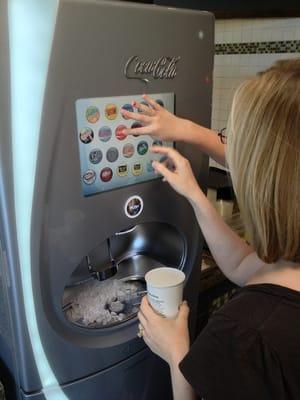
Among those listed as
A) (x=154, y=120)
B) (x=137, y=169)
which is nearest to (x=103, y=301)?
(x=137, y=169)

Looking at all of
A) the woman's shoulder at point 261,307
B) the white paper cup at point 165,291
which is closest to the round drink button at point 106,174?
the white paper cup at point 165,291

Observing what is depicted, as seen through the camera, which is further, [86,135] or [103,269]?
[103,269]

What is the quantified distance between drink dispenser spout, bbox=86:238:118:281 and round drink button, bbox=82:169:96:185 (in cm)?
21

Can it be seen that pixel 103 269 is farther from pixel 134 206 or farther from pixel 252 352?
pixel 252 352

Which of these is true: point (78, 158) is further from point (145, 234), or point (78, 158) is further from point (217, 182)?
point (217, 182)

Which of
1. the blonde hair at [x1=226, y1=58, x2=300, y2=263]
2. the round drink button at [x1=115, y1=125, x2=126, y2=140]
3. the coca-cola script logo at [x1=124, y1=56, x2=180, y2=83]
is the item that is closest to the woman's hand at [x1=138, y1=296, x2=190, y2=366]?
the blonde hair at [x1=226, y1=58, x2=300, y2=263]

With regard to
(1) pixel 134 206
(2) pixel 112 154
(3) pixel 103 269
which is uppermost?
(2) pixel 112 154

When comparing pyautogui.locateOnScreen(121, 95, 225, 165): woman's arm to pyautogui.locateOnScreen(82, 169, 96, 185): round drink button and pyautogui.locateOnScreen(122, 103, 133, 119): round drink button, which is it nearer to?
pyautogui.locateOnScreen(122, 103, 133, 119): round drink button

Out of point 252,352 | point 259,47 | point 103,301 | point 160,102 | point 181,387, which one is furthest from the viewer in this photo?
point 259,47

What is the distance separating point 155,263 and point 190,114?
400 millimetres

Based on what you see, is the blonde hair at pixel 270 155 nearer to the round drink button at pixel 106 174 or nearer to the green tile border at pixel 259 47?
the round drink button at pixel 106 174

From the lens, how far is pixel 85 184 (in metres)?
0.79

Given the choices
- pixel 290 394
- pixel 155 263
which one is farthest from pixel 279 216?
pixel 155 263

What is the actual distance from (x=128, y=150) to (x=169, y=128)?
0.10 metres
